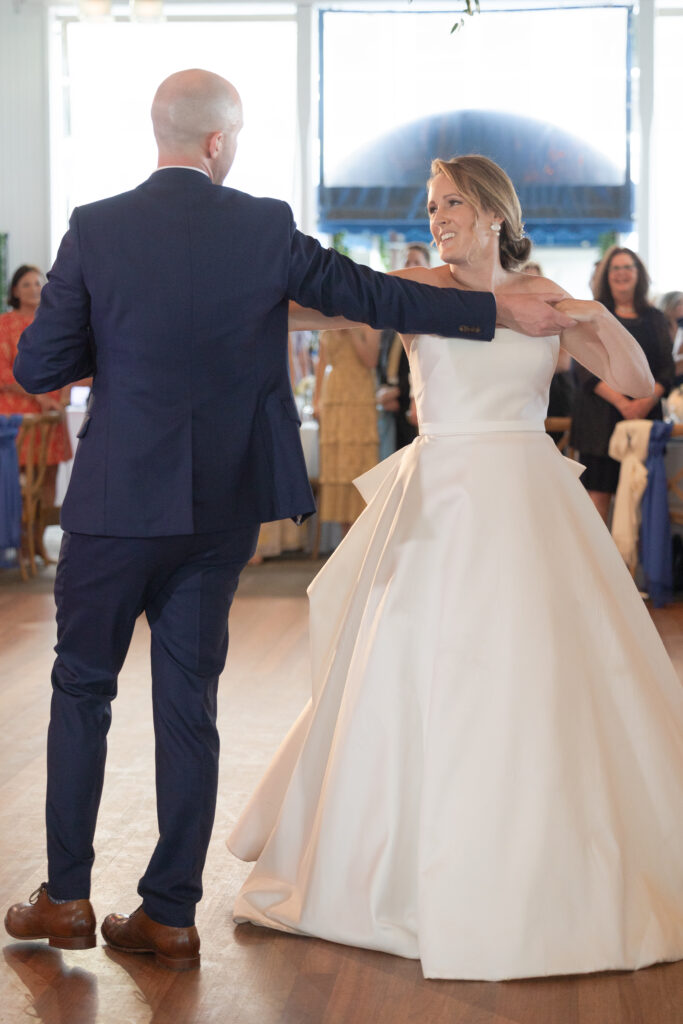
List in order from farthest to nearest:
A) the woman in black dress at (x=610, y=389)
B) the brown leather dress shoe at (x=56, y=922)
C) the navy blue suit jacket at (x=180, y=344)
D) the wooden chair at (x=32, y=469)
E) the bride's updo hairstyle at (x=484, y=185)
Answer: the wooden chair at (x=32, y=469)
the woman in black dress at (x=610, y=389)
the bride's updo hairstyle at (x=484, y=185)
the brown leather dress shoe at (x=56, y=922)
the navy blue suit jacket at (x=180, y=344)

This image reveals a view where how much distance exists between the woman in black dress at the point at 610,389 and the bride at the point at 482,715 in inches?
145

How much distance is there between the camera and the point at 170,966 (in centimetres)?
233

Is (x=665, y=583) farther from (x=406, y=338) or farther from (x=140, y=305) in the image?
(x=140, y=305)

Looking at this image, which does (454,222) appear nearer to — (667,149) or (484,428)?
(484,428)

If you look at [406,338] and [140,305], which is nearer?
[140,305]

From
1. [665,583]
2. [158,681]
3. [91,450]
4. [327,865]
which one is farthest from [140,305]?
[665,583]

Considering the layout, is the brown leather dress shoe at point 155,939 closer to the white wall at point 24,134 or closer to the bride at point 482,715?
the bride at point 482,715

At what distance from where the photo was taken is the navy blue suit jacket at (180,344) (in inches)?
82.2

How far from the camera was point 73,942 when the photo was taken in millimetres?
2371

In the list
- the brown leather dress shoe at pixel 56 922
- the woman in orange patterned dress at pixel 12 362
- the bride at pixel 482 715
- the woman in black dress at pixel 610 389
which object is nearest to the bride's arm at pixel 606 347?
the bride at pixel 482 715

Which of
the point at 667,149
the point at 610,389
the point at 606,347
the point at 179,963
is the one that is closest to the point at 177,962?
the point at 179,963

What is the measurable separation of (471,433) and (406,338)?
273 mm

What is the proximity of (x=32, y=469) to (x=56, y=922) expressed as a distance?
15.9ft

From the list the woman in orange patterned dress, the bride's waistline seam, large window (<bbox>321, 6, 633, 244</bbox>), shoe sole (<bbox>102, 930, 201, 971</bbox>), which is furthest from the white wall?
shoe sole (<bbox>102, 930, 201, 971</bbox>)
